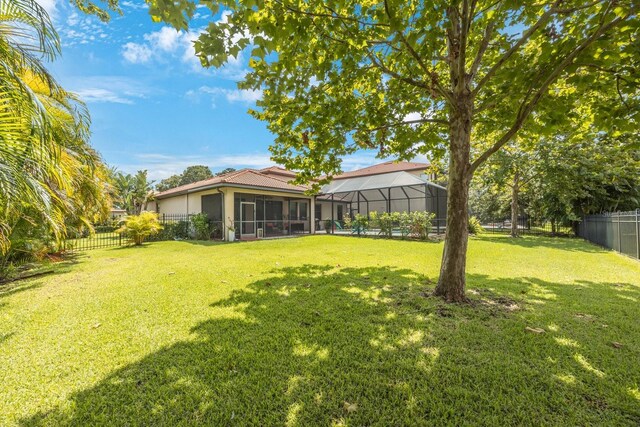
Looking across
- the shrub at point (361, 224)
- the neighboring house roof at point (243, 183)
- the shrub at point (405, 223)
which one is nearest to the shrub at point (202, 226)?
the neighboring house roof at point (243, 183)

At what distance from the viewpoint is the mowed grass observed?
6.82 feet

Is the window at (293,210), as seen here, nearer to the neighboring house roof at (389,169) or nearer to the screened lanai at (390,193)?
the screened lanai at (390,193)

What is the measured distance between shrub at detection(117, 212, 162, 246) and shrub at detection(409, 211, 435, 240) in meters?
13.5

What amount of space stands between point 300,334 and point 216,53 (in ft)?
11.2

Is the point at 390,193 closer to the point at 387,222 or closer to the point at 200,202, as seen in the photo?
the point at 387,222

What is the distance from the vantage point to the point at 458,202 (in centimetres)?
438

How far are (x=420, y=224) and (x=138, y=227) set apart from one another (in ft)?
47.1

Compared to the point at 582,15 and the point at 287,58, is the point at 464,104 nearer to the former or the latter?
the point at 582,15

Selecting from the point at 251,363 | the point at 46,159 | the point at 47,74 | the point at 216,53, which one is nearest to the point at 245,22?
the point at 216,53

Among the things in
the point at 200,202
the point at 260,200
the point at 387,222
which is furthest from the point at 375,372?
the point at 200,202

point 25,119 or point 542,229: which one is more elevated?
point 25,119

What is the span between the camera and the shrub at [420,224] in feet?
47.7

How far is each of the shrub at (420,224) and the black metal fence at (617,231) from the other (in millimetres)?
6840

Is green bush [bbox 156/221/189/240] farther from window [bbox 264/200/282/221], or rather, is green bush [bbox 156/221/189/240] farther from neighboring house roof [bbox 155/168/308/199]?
window [bbox 264/200/282/221]
